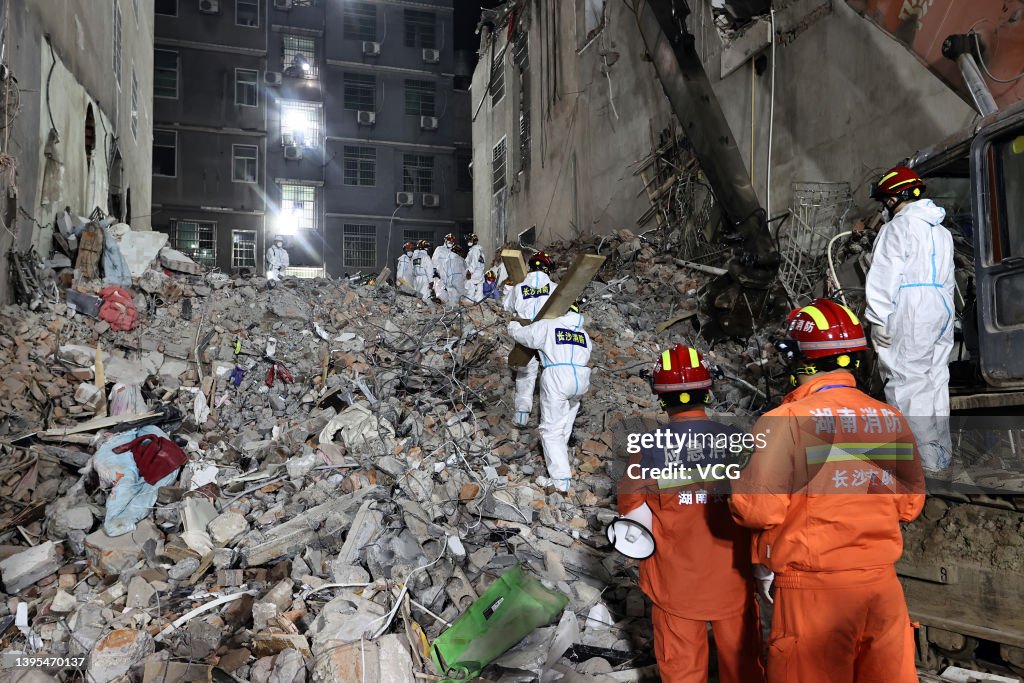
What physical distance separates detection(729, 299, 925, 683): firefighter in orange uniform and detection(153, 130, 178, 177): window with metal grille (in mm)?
25278

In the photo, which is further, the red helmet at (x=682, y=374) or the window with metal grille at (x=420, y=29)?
the window with metal grille at (x=420, y=29)

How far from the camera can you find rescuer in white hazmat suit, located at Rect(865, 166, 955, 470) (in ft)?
12.2

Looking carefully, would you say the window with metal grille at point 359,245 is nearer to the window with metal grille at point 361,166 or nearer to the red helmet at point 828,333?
the window with metal grille at point 361,166

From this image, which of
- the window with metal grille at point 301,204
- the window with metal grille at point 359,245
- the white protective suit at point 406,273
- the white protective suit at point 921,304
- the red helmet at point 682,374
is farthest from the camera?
the window with metal grille at point 359,245

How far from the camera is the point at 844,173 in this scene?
24.2 ft

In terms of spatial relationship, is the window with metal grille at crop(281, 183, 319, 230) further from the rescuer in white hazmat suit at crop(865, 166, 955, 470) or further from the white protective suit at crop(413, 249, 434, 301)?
the rescuer in white hazmat suit at crop(865, 166, 955, 470)

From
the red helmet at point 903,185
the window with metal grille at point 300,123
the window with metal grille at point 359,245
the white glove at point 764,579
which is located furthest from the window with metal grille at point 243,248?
the white glove at point 764,579

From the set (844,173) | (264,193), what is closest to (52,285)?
(844,173)

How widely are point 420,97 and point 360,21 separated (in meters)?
3.70

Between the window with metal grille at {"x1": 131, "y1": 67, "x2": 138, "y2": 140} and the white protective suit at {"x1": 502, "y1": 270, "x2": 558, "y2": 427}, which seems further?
the window with metal grille at {"x1": 131, "y1": 67, "x2": 138, "y2": 140}

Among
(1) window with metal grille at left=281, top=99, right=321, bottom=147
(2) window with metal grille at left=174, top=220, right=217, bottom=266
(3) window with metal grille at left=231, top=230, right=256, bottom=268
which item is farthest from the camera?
(1) window with metal grille at left=281, top=99, right=321, bottom=147

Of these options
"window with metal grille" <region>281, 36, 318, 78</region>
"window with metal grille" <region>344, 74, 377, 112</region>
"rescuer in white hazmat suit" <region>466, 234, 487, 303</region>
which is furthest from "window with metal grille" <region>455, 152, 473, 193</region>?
"rescuer in white hazmat suit" <region>466, 234, 487, 303</region>

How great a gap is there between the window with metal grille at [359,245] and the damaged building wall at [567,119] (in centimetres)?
592

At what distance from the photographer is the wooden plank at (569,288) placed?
4521 mm
